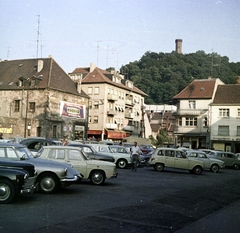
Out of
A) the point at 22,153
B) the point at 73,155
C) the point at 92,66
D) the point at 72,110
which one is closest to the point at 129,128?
the point at 92,66

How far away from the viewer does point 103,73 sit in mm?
75812

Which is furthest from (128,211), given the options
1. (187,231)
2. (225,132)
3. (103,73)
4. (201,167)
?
(103,73)

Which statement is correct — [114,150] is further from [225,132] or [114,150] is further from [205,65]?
[205,65]

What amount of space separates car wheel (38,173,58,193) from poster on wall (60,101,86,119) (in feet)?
146

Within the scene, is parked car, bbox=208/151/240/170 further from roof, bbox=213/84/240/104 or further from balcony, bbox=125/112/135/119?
balcony, bbox=125/112/135/119

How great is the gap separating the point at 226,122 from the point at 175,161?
39414 mm

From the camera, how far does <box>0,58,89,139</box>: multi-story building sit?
53.5 m

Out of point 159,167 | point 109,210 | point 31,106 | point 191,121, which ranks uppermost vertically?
point 31,106

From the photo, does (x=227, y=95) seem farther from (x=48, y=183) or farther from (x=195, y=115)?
(x=48, y=183)

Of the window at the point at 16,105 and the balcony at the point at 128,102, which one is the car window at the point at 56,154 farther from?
the balcony at the point at 128,102

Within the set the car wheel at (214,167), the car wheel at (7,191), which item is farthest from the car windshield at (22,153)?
the car wheel at (214,167)

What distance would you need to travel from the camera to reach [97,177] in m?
15.8

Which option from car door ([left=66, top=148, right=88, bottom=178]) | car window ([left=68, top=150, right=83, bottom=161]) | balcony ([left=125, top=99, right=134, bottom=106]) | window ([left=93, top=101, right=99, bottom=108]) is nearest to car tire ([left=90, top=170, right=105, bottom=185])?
car door ([left=66, top=148, right=88, bottom=178])

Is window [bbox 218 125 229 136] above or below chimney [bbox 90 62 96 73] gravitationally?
below
